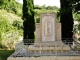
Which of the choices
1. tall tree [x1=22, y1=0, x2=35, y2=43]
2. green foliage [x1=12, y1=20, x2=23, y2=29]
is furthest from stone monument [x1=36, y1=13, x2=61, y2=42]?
green foliage [x1=12, y1=20, x2=23, y2=29]

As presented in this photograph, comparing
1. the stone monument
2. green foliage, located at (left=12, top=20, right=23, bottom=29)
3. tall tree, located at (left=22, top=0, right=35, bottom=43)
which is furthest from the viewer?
green foliage, located at (left=12, top=20, right=23, bottom=29)

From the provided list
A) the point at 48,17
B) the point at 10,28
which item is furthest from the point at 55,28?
the point at 10,28

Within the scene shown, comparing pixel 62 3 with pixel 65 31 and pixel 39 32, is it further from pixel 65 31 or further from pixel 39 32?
pixel 39 32

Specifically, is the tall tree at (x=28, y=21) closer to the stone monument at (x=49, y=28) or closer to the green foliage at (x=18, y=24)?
the stone monument at (x=49, y=28)

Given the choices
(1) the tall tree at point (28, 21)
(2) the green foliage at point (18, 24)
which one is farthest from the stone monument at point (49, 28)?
(2) the green foliage at point (18, 24)

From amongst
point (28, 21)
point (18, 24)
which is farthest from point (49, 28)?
point (18, 24)

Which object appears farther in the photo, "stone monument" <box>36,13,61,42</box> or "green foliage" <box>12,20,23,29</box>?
"green foliage" <box>12,20,23,29</box>

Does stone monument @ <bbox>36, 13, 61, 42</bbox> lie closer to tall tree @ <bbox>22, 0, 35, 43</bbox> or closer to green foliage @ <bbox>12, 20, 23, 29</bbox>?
tall tree @ <bbox>22, 0, 35, 43</bbox>

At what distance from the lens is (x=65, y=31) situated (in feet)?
54.8

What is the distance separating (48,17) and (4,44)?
7736 millimetres

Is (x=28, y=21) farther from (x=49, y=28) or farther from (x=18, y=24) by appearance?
(x=18, y=24)

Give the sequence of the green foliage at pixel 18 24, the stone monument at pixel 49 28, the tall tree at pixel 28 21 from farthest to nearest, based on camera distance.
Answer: the green foliage at pixel 18 24 < the tall tree at pixel 28 21 < the stone monument at pixel 49 28

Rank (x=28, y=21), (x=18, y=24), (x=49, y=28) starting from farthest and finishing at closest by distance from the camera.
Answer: (x=18, y=24) → (x=28, y=21) → (x=49, y=28)

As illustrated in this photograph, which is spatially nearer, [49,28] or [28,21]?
[49,28]
